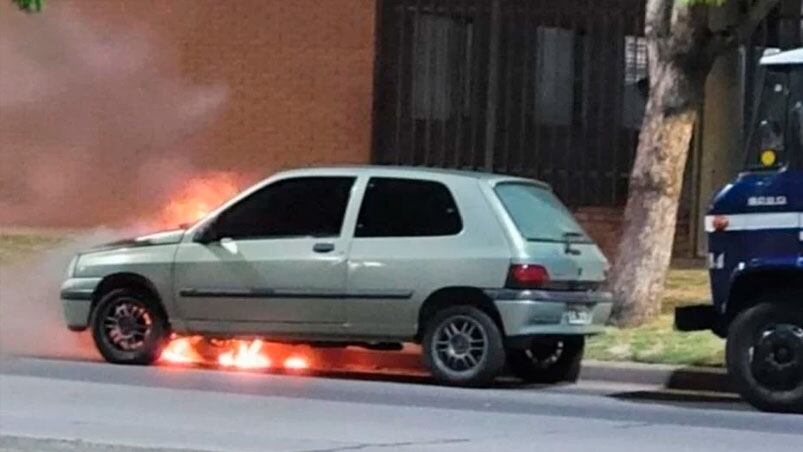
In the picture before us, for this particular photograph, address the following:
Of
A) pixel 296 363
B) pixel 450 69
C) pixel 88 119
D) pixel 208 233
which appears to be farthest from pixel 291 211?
pixel 88 119

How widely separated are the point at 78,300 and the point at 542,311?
4.09m

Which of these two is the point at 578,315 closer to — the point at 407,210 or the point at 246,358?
the point at 407,210

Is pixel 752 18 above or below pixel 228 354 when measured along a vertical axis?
above

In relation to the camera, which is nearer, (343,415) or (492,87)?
(343,415)

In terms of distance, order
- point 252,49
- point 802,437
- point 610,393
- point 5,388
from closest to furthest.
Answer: point 802,437 < point 5,388 < point 610,393 < point 252,49

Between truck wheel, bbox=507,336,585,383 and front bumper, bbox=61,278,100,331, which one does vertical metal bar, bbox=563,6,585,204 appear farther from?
front bumper, bbox=61,278,100,331

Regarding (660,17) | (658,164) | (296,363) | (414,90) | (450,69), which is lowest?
(296,363)

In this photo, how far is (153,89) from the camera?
25.4 meters

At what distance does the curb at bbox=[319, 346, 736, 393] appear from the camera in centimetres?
1588

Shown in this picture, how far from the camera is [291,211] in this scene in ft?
53.2

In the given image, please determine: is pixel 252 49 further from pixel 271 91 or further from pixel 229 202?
pixel 229 202

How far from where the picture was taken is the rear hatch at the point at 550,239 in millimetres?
15305

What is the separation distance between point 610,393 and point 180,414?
13.7 ft

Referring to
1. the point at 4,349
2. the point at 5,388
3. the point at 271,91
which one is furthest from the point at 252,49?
the point at 5,388
